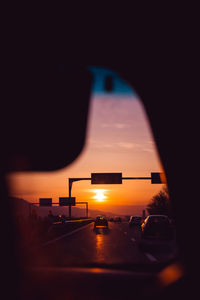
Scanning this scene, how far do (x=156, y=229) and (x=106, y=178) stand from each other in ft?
105

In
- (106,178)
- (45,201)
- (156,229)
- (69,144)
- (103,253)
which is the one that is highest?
(45,201)

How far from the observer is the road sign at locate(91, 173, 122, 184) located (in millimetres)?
56250

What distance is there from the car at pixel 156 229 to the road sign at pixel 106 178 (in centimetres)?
3120

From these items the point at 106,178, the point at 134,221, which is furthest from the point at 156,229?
the point at 106,178

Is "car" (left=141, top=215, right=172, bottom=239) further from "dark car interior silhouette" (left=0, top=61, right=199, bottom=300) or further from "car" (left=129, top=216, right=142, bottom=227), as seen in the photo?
"car" (left=129, top=216, right=142, bottom=227)

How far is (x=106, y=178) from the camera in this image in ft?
186

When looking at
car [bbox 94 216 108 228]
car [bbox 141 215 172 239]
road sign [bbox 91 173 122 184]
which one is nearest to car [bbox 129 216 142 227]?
car [bbox 94 216 108 228]

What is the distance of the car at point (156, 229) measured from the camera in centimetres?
2459

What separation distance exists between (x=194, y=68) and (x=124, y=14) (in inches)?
33.0

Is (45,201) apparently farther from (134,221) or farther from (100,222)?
(134,221)

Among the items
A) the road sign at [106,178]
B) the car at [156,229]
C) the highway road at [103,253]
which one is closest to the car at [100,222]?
the road sign at [106,178]

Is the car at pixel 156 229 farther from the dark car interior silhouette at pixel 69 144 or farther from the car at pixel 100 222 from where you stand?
the car at pixel 100 222

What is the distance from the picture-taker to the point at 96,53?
449cm

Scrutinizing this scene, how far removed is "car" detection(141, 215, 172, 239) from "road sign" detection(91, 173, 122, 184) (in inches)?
1228
